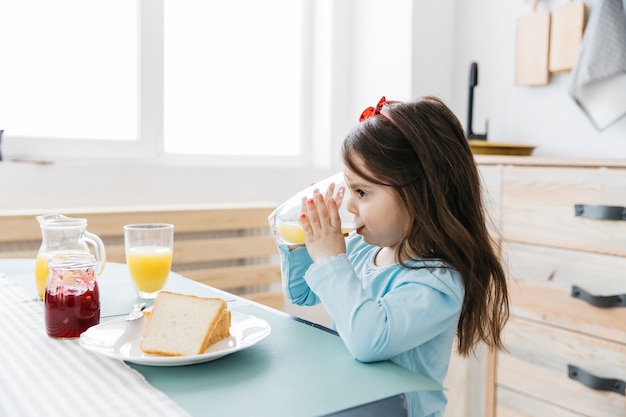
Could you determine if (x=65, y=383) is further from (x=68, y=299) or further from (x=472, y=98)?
(x=472, y=98)

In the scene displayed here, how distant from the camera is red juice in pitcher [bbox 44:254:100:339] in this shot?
90 centimetres

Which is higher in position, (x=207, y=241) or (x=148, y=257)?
(x=148, y=257)

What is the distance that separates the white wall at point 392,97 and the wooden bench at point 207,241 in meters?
0.16

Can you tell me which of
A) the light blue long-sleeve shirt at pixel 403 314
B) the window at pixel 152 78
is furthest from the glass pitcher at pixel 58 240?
the window at pixel 152 78

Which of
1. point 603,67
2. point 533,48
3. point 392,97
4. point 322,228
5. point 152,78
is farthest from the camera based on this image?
point 392,97

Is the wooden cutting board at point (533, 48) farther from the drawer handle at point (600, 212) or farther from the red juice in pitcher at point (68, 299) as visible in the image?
the red juice in pitcher at point (68, 299)

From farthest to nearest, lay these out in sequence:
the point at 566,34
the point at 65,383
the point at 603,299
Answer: the point at 566,34
the point at 603,299
the point at 65,383

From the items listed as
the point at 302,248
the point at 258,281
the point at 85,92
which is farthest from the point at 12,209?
the point at 302,248

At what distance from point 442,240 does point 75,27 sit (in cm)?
180

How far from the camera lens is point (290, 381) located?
746 mm

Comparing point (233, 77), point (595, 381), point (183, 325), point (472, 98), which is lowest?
point (595, 381)

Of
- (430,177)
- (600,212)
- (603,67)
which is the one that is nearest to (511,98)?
(603,67)

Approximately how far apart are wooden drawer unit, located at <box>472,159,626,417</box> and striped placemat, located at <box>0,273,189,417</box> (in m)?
1.35

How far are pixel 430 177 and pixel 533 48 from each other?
153 cm
